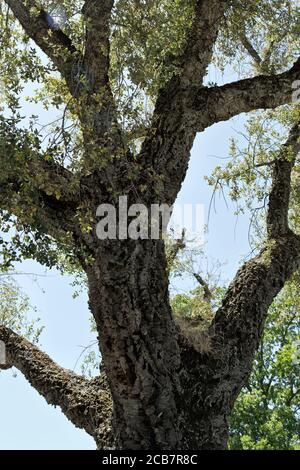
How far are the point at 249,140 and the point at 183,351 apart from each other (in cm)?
472

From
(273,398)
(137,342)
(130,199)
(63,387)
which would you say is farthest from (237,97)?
(273,398)

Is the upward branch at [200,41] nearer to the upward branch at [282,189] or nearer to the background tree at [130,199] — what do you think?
the background tree at [130,199]

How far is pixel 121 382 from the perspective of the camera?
22.7ft

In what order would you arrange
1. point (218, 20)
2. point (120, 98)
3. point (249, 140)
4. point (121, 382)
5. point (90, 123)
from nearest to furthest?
1. point (121, 382)
2. point (90, 123)
3. point (120, 98)
4. point (218, 20)
5. point (249, 140)

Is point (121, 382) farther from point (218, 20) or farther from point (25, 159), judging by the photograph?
point (218, 20)

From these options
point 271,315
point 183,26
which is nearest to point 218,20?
point 183,26

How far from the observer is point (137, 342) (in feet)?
22.6

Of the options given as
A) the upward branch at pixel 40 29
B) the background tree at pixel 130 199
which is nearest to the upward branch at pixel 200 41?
the background tree at pixel 130 199

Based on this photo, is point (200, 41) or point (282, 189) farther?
point (282, 189)

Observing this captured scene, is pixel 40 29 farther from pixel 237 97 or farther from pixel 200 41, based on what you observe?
pixel 237 97

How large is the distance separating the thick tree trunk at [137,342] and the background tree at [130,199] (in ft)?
0.04

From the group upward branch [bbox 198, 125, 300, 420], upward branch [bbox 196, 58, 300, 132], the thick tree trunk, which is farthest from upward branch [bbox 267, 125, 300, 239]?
the thick tree trunk

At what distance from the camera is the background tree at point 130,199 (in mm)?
6949

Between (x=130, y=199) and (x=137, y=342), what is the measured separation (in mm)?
1533
